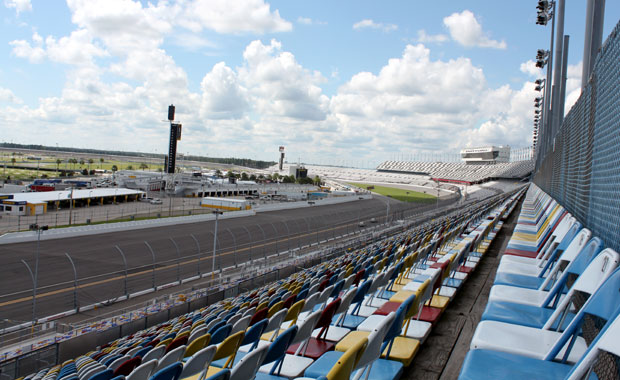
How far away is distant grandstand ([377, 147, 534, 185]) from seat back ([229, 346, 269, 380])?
376 ft

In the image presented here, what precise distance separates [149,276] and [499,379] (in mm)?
18508

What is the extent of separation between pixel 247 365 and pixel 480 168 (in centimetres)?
14003

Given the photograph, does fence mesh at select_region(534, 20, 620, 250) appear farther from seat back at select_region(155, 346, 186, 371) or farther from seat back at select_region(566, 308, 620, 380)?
seat back at select_region(155, 346, 186, 371)

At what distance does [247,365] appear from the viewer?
230 cm

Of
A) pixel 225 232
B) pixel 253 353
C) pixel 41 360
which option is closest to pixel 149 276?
pixel 41 360

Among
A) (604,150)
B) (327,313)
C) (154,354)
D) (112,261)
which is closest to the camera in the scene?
(327,313)

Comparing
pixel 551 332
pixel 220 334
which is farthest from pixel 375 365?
pixel 220 334

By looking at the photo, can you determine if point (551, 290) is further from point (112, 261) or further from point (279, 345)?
point (112, 261)

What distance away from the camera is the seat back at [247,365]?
2224 millimetres

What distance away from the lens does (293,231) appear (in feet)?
115

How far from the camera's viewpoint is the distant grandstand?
372ft

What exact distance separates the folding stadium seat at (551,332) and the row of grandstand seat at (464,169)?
9159cm

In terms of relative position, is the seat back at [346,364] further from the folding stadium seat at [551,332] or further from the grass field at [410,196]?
the grass field at [410,196]

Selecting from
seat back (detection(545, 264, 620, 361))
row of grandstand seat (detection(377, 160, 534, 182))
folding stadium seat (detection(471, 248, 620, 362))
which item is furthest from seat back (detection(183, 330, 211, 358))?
row of grandstand seat (detection(377, 160, 534, 182))
